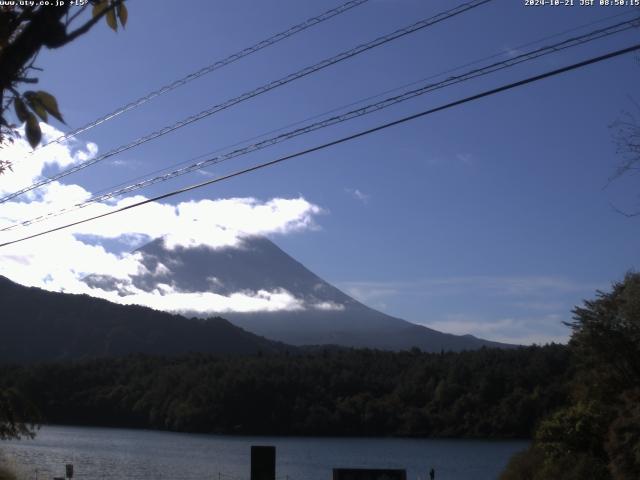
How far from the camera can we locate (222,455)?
6731cm

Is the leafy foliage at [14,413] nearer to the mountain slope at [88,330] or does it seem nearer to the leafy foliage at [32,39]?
the leafy foliage at [32,39]

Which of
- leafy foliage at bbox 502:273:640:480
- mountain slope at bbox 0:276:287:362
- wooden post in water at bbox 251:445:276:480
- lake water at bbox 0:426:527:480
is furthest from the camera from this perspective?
mountain slope at bbox 0:276:287:362

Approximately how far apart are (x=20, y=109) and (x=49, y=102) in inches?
6.5

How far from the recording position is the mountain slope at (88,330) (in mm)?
146125

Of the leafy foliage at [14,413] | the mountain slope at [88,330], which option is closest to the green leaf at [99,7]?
the leafy foliage at [14,413]

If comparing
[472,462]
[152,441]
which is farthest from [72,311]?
[472,462]

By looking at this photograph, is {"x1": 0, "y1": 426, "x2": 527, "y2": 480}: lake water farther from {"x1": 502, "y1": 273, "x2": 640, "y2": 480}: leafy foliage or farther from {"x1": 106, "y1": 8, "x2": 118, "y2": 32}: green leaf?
{"x1": 106, "y1": 8, "x2": 118, "y2": 32}: green leaf

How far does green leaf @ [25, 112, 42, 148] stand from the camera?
164 inches

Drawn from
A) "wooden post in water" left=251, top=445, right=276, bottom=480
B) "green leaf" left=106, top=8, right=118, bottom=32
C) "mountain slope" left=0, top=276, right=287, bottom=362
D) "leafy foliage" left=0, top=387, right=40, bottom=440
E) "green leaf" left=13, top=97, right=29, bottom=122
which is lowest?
"wooden post in water" left=251, top=445, right=276, bottom=480

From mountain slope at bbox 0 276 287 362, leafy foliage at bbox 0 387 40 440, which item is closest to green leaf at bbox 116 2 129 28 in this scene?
leafy foliage at bbox 0 387 40 440

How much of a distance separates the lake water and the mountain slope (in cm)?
4858

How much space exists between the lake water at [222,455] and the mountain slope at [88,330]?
1912 inches

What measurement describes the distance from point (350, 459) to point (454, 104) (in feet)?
204

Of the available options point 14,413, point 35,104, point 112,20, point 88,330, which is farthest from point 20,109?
point 88,330
